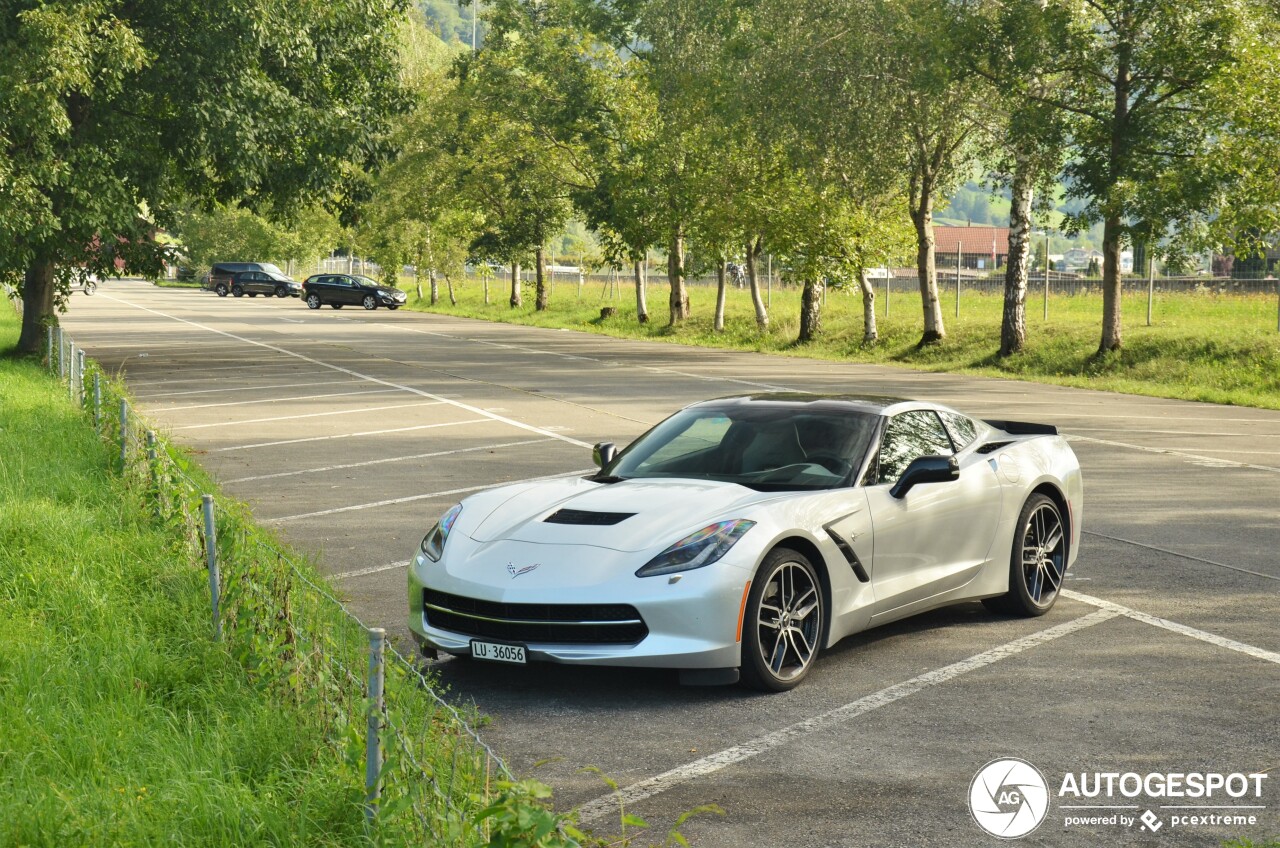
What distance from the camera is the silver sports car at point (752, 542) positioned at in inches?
249

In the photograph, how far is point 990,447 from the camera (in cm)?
848

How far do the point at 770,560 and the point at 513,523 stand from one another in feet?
4.09

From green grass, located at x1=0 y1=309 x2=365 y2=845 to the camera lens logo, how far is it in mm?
2186

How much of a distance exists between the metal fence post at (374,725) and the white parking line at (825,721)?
605mm

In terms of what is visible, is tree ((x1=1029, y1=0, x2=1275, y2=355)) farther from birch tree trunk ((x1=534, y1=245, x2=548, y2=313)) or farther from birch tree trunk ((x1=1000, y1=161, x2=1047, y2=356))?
birch tree trunk ((x1=534, y1=245, x2=548, y2=313))

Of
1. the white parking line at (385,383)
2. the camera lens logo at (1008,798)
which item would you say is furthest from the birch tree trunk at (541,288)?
the camera lens logo at (1008,798)

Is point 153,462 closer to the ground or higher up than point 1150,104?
closer to the ground

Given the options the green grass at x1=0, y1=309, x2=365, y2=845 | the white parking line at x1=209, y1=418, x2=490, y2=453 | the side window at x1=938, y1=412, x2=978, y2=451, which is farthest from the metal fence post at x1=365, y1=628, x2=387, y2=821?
the white parking line at x1=209, y1=418, x2=490, y2=453

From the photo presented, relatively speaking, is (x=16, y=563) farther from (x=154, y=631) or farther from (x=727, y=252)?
(x=727, y=252)

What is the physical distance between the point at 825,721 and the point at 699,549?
0.93 m

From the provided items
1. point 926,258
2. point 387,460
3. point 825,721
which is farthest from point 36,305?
point 825,721

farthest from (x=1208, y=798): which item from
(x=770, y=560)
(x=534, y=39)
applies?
(x=534, y=39)

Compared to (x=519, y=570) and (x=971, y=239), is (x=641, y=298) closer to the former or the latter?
(x=519, y=570)

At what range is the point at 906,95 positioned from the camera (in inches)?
1232
